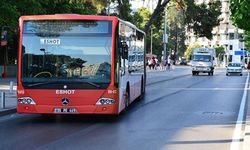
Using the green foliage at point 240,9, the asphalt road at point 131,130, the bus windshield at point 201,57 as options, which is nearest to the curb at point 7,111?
the asphalt road at point 131,130

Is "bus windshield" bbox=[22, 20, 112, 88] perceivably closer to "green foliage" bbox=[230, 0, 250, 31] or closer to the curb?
the curb

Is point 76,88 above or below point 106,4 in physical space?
below

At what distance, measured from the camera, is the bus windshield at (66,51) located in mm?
14312

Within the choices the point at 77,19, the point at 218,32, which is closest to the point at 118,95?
the point at 77,19

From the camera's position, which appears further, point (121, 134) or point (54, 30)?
point (54, 30)

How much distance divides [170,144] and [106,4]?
3514cm

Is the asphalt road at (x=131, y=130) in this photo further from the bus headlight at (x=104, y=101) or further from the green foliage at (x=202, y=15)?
the green foliage at (x=202, y=15)

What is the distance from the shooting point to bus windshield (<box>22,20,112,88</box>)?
14.3m

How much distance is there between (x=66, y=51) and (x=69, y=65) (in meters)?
0.40

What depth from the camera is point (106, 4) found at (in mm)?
45125

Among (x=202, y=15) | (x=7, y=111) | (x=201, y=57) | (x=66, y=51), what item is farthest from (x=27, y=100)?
(x=201, y=57)

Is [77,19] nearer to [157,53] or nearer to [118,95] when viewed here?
[118,95]

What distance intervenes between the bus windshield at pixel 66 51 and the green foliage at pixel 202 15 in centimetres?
3370

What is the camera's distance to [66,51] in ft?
47.6
